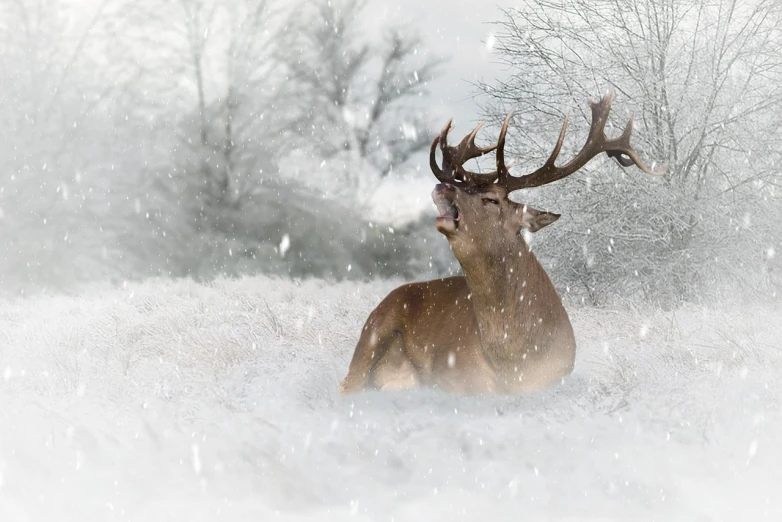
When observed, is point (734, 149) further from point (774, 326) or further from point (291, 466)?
point (291, 466)

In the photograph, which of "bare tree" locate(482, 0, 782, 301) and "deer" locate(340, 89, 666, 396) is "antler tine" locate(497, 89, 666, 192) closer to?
"deer" locate(340, 89, 666, 396)

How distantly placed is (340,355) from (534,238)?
6.44 metres

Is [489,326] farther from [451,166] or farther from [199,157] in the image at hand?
[199,157]

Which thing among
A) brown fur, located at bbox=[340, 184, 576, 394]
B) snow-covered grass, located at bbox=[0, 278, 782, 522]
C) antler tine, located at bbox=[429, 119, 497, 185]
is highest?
antler tine, located at bbox=[429, 119, 497, 185]

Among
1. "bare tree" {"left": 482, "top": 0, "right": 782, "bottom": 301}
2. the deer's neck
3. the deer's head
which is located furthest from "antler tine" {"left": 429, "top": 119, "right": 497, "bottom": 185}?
"bare tree" {"left": 482, "top": 0, "right": 782, "bottom": 301}

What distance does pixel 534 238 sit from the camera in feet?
39.6

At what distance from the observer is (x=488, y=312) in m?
4.91

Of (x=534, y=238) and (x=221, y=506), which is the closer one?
(x=221, y=506)

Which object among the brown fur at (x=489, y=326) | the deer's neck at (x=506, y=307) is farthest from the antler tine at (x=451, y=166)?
the deer's neck at (x=506, y=307)

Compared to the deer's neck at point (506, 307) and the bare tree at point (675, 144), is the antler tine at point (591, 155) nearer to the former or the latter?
the deer's neck at point (506, 307)

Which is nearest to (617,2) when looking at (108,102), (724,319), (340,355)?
(724,319)

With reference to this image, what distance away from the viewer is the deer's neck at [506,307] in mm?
4840

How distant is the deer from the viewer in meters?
4.76

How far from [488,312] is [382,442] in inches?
51.4
